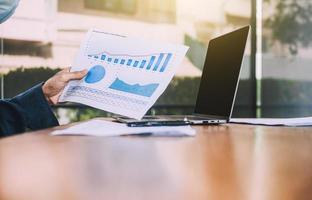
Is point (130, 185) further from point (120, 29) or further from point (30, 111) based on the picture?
point (120, 29)

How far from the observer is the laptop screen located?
136 centimetres

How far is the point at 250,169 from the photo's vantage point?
0.50 meters

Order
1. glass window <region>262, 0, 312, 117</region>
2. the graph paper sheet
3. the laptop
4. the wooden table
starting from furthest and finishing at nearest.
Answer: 1. glass window <region>262, 0, 312, 117</region>
2. the laptop
3. the graph paper sheet
4. the wooden table

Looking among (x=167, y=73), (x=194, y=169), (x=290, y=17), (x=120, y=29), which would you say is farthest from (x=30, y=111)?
(x=290, y=17)

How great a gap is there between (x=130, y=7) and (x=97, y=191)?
3.49 m

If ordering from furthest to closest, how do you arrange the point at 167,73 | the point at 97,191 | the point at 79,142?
the point at 167,73, the point at 79,142, the point at 97,191

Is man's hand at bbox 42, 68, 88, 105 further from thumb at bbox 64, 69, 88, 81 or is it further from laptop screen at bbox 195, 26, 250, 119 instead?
laptop screen at bbox 195, 26, 250, 119

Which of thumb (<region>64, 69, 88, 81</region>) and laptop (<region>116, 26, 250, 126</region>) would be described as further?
laptop (<region>116, 26, 250, 126</region>)

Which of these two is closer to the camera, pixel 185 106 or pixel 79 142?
pixel 79 142

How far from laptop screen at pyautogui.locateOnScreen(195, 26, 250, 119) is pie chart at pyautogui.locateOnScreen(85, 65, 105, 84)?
0.42 m

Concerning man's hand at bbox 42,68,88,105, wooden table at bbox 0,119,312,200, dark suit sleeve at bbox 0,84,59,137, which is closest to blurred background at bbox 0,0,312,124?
man's hand at bbox 42,68,88,105

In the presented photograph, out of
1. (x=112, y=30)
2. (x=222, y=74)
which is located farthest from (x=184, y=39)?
(x=222, y=74)

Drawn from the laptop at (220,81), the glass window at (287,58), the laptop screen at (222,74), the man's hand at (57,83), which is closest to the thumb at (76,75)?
the man's hand at (57,83)

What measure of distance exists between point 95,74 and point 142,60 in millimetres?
141
